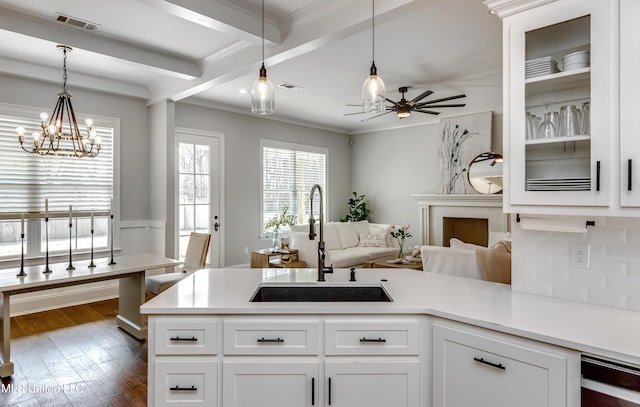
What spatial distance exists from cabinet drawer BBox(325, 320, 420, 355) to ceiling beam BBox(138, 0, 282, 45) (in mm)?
2443

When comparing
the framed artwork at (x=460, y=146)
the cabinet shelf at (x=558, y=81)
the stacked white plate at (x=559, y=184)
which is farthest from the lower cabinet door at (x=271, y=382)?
the framed artwork at (x=460, y=146)

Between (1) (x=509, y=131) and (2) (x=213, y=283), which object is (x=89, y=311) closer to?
(2) (x=213, y=283)

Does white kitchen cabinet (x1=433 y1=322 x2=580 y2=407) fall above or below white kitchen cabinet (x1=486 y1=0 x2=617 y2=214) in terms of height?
below

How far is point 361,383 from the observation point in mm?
1604

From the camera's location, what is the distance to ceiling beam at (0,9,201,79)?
10.2 ft

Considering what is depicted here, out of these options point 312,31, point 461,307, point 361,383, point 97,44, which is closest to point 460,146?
point 312,31

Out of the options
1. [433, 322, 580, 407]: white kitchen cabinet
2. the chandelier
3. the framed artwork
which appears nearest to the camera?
[433, 322, 580, 407]: white kitchen cabinet

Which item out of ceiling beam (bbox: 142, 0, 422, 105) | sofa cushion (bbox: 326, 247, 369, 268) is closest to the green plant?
sofa cushion (bbox: 326, 247, 369, 268)

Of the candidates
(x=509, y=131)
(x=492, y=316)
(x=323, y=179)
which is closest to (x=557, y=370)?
(x=492, y=316)

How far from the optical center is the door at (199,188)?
17.9 ft

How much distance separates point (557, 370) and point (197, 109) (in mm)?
5476

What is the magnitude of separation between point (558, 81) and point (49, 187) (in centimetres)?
512

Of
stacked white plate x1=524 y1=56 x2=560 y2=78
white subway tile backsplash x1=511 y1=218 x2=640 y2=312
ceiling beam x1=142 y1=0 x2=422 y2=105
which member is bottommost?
white subway tile backsplash x1=511 y1=218 x2=640 y2=312

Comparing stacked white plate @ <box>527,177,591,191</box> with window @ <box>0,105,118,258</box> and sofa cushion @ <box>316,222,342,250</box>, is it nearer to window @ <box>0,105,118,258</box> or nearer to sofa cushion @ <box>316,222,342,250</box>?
window @ <box>0,105,118,258</box>
